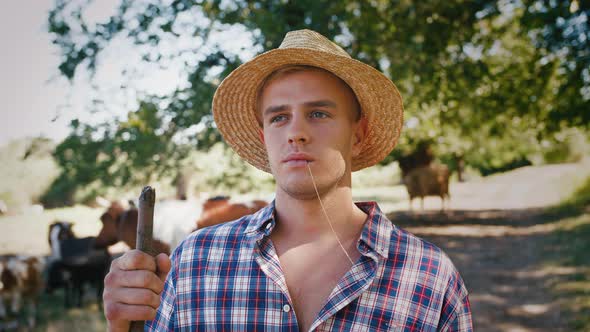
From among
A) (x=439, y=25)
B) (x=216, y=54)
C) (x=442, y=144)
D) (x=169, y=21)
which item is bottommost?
(x=216, y=54)

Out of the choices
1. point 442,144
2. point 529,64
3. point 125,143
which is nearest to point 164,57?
point 125,143

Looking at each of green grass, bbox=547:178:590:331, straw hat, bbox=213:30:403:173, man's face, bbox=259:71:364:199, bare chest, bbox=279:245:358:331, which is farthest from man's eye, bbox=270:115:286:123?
green grass, bbox=547:178:590:331

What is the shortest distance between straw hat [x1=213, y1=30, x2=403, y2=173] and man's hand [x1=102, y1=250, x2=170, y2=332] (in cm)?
96

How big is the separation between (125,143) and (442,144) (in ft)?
44.1

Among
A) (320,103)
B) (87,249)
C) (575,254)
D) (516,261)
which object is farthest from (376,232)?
(575,254)

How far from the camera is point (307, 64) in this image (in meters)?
2.00

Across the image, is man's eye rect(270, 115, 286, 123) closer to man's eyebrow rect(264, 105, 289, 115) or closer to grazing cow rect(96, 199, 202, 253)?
man's eyebrow rect(264, 105, 289, 115)

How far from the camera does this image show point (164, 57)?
17.3 feet

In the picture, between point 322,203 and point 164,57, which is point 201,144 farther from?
point 322,203

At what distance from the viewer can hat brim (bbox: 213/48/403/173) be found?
1945 millimetres

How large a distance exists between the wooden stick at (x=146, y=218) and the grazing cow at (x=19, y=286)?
6.54 m

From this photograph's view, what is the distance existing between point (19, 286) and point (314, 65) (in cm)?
658

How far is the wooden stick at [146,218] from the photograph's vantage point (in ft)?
4.03

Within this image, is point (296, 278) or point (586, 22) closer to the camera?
point (296, 278)
